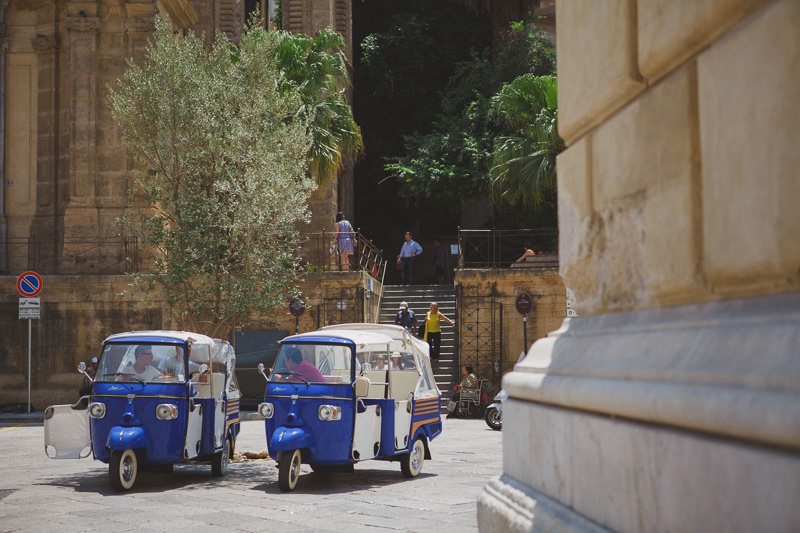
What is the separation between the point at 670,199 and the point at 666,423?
2.69ft

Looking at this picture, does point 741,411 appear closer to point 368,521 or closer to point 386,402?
point 368,521

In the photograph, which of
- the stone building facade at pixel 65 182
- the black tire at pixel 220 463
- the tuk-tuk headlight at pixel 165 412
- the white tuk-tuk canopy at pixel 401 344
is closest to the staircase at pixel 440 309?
the stone building facade at pixel 65 182

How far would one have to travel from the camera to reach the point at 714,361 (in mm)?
2701

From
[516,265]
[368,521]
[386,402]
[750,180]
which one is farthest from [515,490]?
[516,265]

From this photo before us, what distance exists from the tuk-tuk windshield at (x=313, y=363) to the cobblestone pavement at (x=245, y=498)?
128cm

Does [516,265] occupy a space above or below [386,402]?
above

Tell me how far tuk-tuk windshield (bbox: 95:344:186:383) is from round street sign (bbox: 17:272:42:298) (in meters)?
9.84

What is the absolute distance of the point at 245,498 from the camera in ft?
32.4

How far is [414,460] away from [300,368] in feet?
6.56

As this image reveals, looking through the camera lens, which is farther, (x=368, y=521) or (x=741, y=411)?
(x=368, y=521)

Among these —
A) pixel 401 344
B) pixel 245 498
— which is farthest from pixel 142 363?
pixel 401 344

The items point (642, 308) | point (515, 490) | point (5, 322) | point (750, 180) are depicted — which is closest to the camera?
point (750, 180)

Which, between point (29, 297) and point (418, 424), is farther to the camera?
point (29, 297)

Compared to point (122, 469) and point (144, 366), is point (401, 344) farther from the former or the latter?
point (122, 469)
